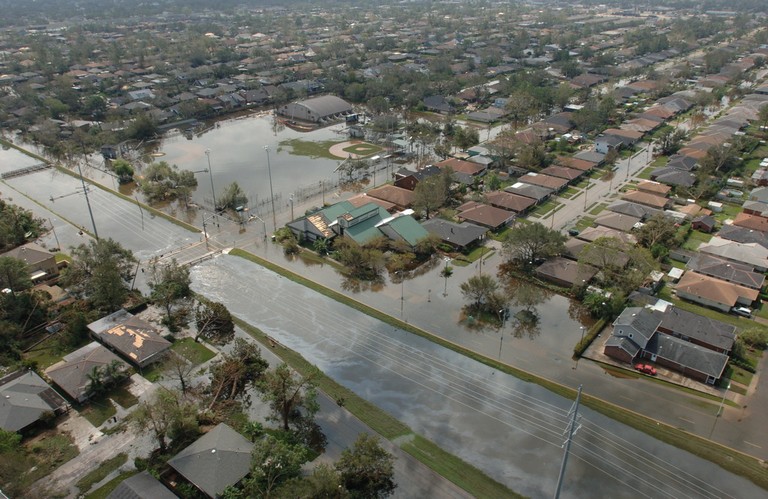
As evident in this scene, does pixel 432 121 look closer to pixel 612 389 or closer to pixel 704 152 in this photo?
pixel 704 152

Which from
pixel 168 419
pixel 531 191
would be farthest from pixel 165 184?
pixel 531 191

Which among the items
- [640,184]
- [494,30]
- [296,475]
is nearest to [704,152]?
[640,184]

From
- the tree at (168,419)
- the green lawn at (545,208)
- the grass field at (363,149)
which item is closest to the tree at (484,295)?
the green lawn at (545,208)

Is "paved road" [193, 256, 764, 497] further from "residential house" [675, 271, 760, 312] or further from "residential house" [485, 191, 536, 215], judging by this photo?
"residential house" [485, 191, 536, 215]

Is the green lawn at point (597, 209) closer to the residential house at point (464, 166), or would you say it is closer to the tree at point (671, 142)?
the residential house at point (464, 166)

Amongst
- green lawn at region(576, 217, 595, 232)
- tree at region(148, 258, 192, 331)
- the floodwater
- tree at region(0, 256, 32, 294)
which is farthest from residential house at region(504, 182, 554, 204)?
tree at region(0, 256, 32, 294)

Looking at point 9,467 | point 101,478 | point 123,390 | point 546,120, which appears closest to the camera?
point 9,467

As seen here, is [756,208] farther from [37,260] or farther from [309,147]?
[37,260]
